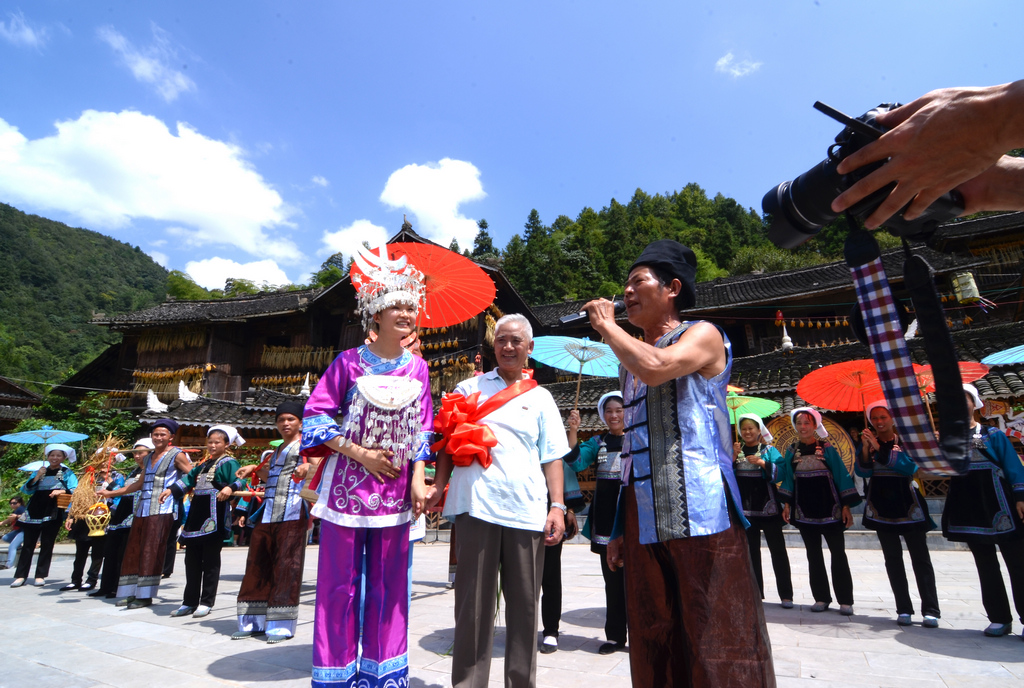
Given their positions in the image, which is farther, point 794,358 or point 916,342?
point 794,358

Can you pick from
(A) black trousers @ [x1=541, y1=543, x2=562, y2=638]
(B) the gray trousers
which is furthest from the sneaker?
(B) the gray trousers

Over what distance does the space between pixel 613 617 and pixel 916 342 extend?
42.1ft

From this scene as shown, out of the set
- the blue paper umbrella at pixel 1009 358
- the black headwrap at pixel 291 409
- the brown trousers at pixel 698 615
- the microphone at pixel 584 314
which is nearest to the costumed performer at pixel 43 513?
the black headwrap at pixel 291 409

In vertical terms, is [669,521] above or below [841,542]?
above

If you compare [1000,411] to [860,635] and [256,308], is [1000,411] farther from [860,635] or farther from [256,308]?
[256,308]

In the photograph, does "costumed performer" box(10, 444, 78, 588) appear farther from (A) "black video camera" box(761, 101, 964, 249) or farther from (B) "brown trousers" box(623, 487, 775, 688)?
(A) "black video camera" box(761, 101, 964, 249)

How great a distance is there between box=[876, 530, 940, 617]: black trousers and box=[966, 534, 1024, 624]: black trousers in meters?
0.34

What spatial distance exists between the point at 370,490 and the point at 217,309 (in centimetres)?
2462

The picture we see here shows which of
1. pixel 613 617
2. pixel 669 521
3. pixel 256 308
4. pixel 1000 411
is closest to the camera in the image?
pixel 669 521

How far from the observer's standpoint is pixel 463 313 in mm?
4414

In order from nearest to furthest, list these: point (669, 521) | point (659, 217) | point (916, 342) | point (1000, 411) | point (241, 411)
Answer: point (669, 521)
point (1000, 411)
point (916, 342)
point (241, 411)
point (659, 217)

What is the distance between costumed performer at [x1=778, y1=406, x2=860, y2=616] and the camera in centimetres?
506

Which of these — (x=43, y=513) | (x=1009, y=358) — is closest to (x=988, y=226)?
(x=1009, y=358)

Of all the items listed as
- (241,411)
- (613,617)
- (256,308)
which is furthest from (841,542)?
(256,308)
